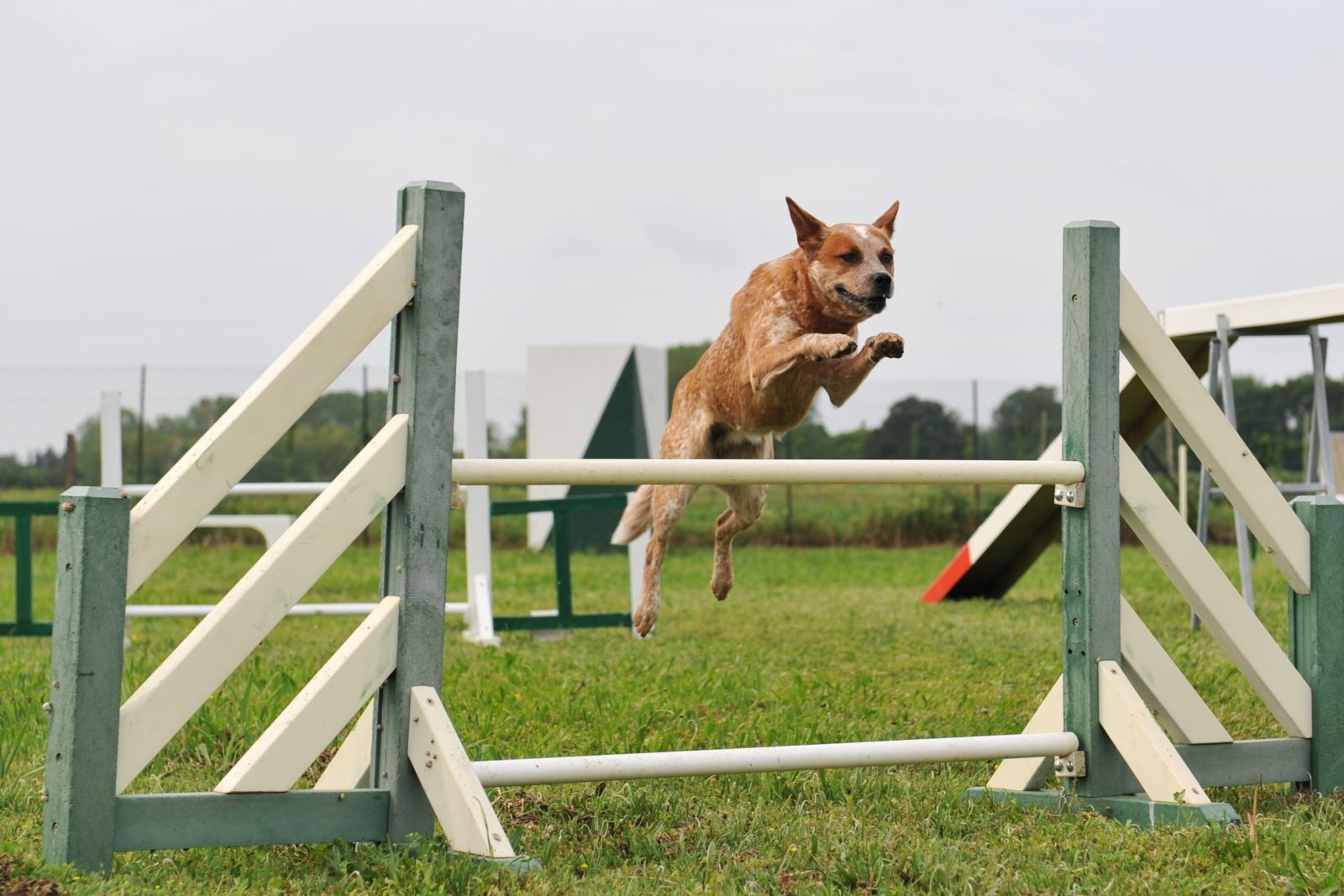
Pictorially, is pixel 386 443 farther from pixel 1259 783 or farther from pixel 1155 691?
pixel 1259 783

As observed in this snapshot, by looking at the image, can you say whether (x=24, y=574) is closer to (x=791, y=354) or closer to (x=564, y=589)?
(x=564, y=589)

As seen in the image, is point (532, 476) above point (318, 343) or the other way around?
the other way around

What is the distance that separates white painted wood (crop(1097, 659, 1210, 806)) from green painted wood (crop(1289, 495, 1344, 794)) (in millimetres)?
561

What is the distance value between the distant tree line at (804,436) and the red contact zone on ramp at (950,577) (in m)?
6.31

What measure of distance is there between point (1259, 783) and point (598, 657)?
3419 mm

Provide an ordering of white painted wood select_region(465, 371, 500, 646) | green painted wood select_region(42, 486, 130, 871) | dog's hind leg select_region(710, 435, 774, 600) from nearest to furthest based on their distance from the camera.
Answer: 1. green painted wood select_region(42, 486, 130, 871)
2. dog's hind leg select_region(710, 435, 774, 600)
3. white painted wood select_region(465, 371, 500, 646)

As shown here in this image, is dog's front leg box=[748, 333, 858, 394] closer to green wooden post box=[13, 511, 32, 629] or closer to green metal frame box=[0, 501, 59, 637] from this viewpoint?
green metal frame box=[0, 501, 59, 637]

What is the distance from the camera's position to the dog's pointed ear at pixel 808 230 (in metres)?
2.69

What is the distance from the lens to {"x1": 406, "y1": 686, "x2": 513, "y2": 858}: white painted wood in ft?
8.97

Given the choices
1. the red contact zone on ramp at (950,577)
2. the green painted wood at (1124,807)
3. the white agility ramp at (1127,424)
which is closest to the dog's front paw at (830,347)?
the green painted wood at (1124,807)

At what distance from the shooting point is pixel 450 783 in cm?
281

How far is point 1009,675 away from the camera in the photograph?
5.84m

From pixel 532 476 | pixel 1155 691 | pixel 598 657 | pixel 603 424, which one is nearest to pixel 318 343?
pixel 532 476

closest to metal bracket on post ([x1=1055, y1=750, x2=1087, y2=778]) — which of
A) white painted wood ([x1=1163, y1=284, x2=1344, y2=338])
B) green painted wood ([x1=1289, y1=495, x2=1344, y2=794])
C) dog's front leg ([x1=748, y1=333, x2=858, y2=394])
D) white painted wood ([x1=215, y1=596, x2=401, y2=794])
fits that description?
green painted wood ([x1=1289, y1=495, x2=1344, y2=794])
